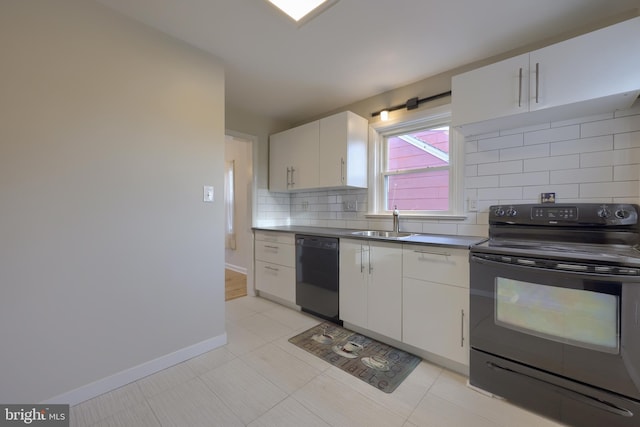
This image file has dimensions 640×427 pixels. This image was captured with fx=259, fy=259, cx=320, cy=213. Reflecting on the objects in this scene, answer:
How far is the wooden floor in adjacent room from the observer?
341cm

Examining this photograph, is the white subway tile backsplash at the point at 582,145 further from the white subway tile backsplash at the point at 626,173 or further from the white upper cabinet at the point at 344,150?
the white upper cabinet at the point at 344,150

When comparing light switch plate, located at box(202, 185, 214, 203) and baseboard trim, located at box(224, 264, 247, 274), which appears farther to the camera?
baseboard trim, located at box(224, 264, 247, 274)

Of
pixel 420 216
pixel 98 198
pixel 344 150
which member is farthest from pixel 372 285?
pixel 98 198

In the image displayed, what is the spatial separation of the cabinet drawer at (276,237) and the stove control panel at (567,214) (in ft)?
6.10

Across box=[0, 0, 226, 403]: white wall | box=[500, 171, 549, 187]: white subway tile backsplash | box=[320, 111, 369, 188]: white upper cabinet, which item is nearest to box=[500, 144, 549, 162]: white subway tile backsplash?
box=[500, 171, 549, 187]: white subway tile backsplash

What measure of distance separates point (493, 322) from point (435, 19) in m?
1.94

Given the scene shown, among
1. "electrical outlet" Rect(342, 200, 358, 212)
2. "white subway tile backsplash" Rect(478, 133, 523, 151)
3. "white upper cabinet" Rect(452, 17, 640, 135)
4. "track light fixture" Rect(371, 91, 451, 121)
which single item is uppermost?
"track light fixture" Rect(371, 91, 451, 121)

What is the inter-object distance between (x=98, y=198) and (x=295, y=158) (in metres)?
2.02

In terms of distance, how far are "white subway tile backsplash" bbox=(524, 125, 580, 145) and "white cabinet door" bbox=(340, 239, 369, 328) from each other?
1461 mm

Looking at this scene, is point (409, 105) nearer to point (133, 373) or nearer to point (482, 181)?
point (482, 181)

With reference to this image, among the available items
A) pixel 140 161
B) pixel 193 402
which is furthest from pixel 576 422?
pixel 140 161

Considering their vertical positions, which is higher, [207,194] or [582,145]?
[582,145]

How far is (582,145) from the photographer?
1764mm

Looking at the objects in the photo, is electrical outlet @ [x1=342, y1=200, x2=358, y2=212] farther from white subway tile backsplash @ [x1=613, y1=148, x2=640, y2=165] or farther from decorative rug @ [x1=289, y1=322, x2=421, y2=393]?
white subway tile backsplash @ [x1=613, y1=148, x2=640, y2=165]
